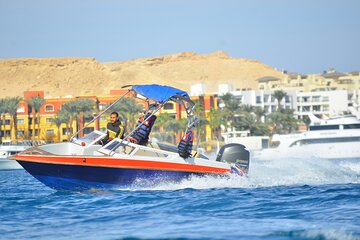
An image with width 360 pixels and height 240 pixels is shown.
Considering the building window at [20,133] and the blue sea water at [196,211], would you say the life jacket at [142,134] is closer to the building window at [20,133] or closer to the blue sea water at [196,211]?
the blue sea water at [196,211]

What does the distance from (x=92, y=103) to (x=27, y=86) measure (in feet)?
355

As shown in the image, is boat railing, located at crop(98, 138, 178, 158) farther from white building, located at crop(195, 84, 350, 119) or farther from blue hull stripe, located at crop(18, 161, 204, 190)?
white building, located at crop(195, 84, 350, 119)

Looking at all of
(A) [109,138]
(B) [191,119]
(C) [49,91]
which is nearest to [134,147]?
(A) [109,138]

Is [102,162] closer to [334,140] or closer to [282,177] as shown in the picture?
[282,177]

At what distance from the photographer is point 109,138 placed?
22.1 metres

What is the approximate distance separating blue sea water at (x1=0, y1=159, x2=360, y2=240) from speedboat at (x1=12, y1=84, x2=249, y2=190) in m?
0.28

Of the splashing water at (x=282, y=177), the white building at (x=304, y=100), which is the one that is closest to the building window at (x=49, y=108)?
the white building at (x=304, y=100)

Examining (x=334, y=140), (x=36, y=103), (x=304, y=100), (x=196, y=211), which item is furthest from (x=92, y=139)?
(x=304, y=100)

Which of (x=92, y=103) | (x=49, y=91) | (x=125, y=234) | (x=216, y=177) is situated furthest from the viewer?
(x=49, y=91)

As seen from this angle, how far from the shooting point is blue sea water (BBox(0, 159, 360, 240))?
14950 mm

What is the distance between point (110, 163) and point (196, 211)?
4.04m

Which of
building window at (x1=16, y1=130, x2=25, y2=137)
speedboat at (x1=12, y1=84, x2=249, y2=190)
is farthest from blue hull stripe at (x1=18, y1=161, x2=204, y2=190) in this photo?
building window at (x1=16, y1=130, x2=25, y2=137)

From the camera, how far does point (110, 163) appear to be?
835 inches

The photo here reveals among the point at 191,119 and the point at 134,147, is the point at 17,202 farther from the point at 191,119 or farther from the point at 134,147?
the point at 191,119
